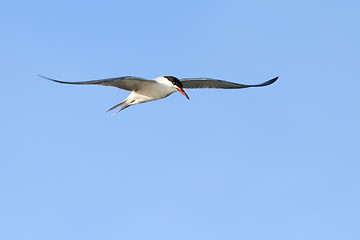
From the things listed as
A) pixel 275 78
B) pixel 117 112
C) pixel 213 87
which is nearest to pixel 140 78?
pixel 117 112

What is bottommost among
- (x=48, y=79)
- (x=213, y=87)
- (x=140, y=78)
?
(x=48, y=79)

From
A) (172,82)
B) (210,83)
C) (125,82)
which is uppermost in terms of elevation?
(210,83)

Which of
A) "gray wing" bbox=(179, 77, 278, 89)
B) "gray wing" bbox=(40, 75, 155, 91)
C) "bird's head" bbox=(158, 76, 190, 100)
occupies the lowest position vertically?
"gray wing" bbox=(40, 75, 155, 91)

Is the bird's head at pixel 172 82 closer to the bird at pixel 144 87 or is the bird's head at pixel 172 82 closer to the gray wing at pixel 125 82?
the bird at pixel 144 87

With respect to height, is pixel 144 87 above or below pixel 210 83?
below

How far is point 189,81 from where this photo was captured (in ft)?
55.0

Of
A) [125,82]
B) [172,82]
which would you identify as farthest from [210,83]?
[125,82]

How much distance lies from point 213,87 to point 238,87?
79 centimetres

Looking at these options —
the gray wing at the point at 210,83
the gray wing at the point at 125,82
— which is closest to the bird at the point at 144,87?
the gray wing at the point at 125,82

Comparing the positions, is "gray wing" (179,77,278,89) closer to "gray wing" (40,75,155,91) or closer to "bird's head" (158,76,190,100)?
"bird's head" (158,76,190,100)

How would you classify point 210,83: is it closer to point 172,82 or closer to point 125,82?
point 172,82

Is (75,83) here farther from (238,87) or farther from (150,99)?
(238,87)

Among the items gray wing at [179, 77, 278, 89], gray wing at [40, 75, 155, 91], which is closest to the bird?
gray wing at [40, 75, 155, 91]

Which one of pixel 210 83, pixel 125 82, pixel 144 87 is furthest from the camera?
pixel 210 83
